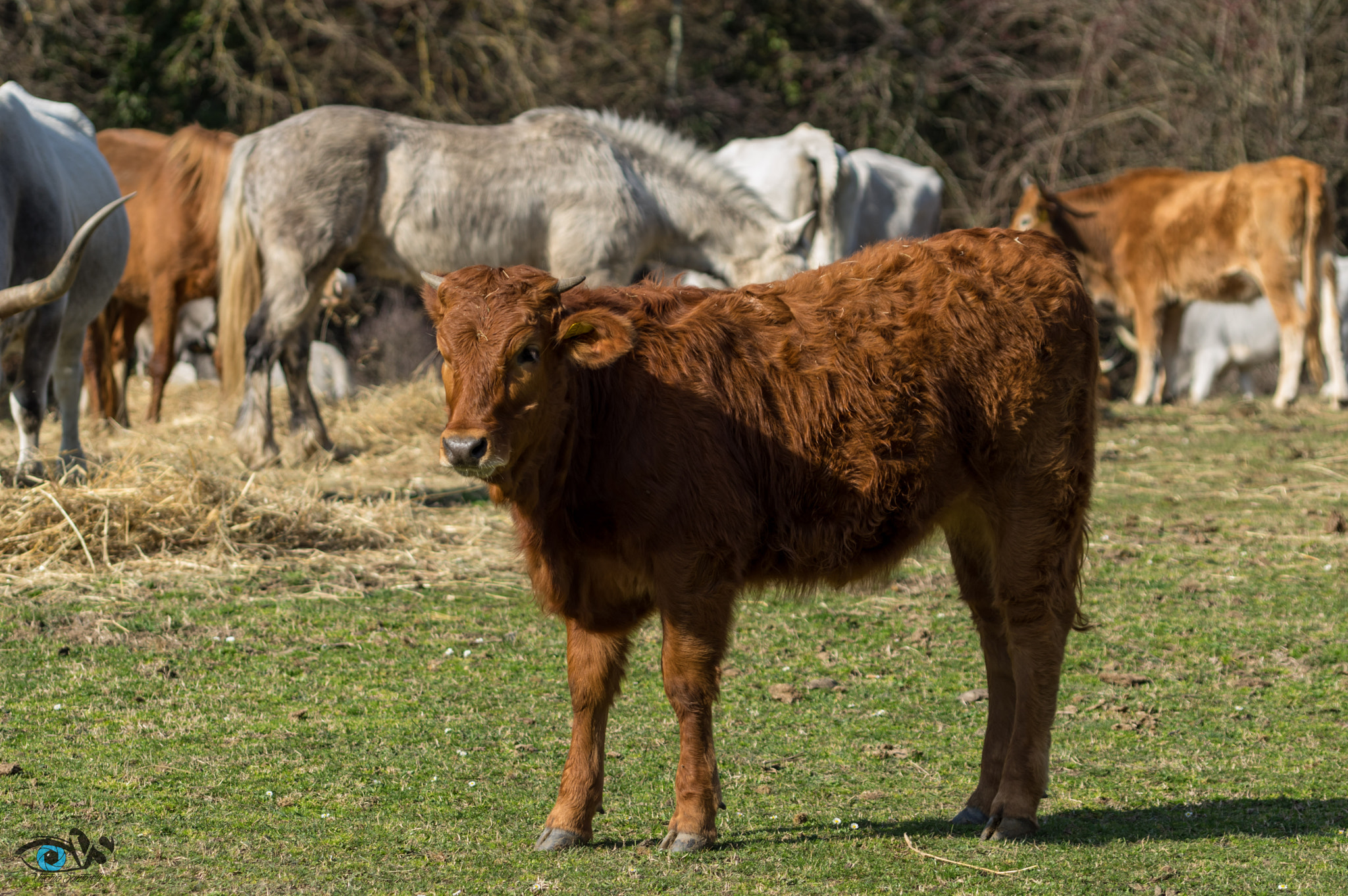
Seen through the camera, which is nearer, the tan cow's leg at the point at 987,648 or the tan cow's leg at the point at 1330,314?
the tan cow's leg at the point at 987,648

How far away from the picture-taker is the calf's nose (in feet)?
11.5

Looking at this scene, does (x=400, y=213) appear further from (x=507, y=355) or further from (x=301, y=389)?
Result: (x=507, y=355)

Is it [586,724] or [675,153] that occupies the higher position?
[675,153]

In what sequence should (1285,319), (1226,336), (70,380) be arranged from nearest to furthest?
1. (70,380)
2. (1285,319)
3. (1226,336)

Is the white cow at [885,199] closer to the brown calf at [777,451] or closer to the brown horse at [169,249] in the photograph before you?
the brown horse at [169,249]

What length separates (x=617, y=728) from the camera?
513 cm

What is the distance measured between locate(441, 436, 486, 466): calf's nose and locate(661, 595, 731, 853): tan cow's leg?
0.71m

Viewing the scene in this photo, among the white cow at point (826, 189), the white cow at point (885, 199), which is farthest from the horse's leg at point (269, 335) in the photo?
the white cow at point (885, 199)

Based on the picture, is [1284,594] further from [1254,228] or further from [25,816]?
[1254,228]

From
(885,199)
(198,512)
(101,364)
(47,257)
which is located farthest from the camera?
(885,199)

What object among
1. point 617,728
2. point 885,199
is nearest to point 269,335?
point 617,728

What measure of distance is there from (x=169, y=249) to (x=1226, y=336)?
12274mm

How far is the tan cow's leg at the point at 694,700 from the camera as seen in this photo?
3836mm

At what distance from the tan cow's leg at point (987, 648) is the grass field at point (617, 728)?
18 cm
